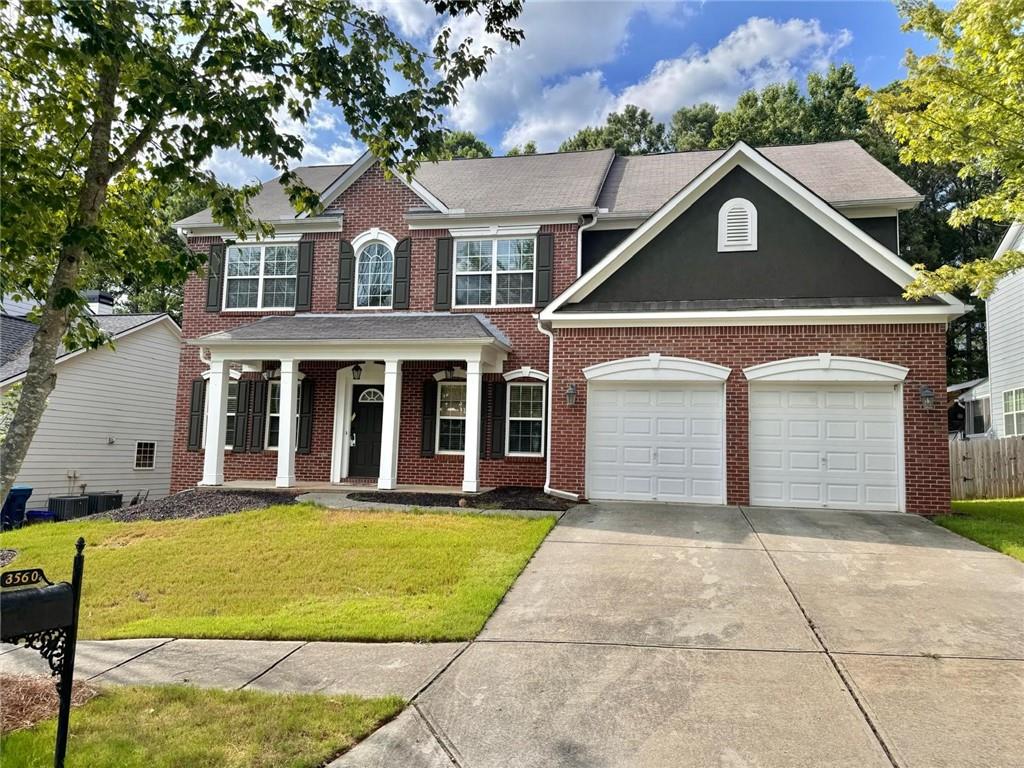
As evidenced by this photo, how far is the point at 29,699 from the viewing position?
13.3ft

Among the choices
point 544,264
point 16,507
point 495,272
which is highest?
point 544,264

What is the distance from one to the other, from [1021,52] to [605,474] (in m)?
8.51

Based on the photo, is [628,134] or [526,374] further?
[628,134]

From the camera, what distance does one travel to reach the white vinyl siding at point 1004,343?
60.3 ft

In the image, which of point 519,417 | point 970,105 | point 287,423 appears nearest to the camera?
point 970,105

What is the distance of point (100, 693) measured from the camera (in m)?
4.13

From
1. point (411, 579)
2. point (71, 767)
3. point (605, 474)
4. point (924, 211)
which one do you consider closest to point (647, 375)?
point (605, 474)

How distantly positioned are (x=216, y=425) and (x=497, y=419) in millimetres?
6054

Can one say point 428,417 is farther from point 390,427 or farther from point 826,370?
point 826,370

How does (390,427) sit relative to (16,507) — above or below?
above

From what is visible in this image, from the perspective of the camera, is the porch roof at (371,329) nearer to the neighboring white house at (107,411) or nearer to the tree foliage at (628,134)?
the neighboring white house at (107,411)

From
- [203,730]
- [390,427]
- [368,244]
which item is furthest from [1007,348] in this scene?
[203,730]

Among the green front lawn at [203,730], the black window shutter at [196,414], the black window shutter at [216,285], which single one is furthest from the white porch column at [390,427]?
the green front lawn at [203,730]

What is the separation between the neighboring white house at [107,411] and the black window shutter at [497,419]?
9.84 meters
